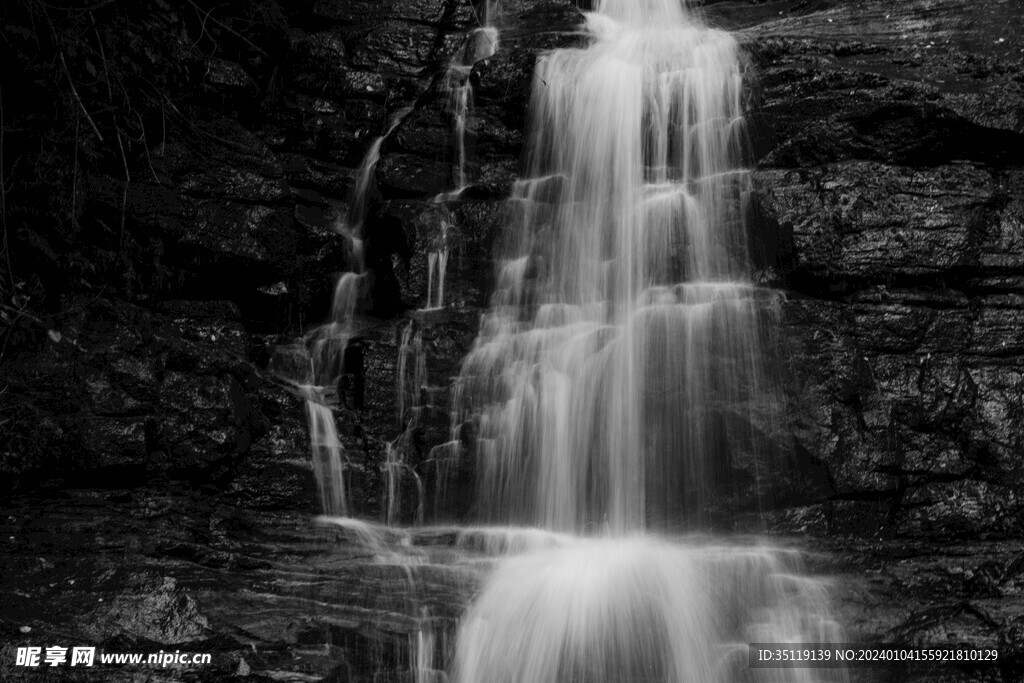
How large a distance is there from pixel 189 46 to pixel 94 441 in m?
5.70

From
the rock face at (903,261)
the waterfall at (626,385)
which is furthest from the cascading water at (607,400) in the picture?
the rock face at (903,261)

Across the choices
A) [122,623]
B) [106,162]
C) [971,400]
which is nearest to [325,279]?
[106,162]

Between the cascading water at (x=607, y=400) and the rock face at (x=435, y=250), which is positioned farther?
the rock face at (x=435, y=250)

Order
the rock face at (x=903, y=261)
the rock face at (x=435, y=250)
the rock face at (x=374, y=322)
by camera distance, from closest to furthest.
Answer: the rock face at (x=374, y=322)
the rock face at (x=903, y=261)
the rock face at (x=435, y=250)

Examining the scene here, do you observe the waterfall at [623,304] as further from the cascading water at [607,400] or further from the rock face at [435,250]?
the rock face at [435,250]

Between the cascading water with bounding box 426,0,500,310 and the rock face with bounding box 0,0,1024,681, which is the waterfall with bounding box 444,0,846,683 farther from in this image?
the cascading water with bounding box 426,0,500,310

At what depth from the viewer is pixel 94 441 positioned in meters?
7.85

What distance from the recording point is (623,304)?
908 centimetres

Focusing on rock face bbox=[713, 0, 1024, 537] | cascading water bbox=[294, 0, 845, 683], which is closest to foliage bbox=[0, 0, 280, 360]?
cascading water bbox=[294, 0, 845, 683]

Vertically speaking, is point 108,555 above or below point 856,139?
below

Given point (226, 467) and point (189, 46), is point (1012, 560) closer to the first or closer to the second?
point (226, 467)

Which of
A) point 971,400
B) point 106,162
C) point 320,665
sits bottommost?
point 320,665

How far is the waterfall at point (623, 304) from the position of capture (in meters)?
7.93

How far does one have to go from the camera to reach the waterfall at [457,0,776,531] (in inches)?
312
